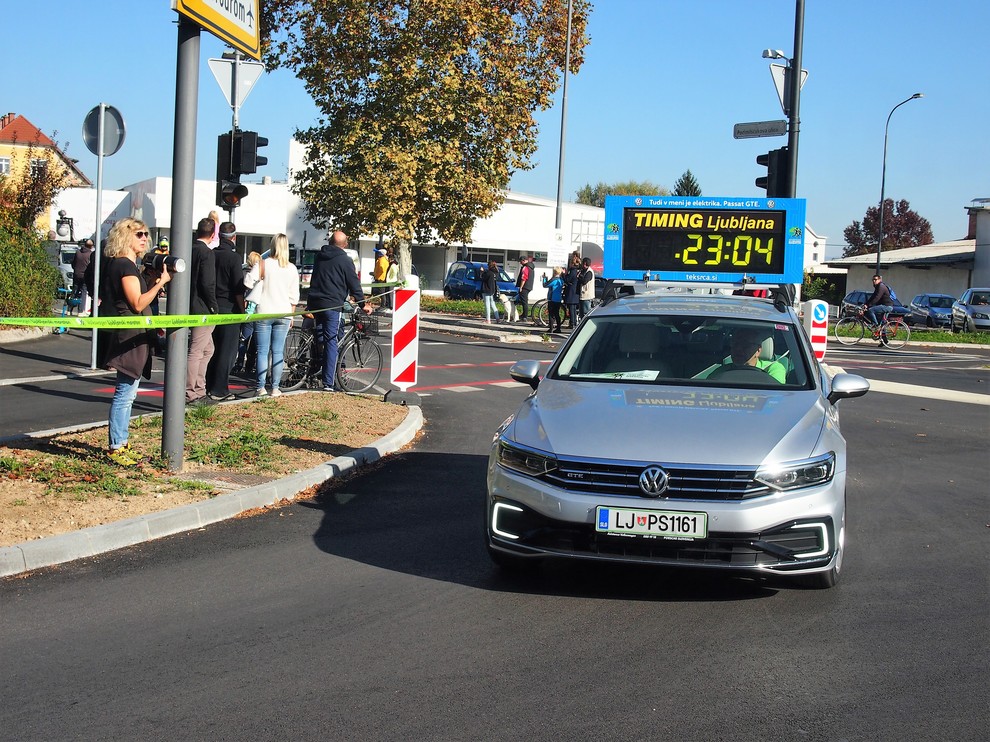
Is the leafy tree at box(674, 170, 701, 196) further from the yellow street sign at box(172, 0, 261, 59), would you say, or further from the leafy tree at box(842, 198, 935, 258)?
the yellow street sign at box(172, 0, 261, 59)

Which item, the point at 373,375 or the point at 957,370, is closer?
the point at 373,375

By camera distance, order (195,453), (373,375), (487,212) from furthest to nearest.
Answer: (487,212) < (373,375) < (195,453)

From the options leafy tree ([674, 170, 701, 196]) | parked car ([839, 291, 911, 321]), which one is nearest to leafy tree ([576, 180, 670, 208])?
leafy tree ([674, 170, 701, 196])

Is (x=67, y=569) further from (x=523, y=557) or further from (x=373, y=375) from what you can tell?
(x=373, y=375)

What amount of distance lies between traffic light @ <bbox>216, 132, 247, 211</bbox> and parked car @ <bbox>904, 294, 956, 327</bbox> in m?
34.8

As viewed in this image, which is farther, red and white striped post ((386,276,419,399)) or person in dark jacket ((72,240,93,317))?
person in dark jacket ((72,240,93,317))

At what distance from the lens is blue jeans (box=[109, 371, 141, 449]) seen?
8039mm

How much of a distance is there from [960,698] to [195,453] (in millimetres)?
6147

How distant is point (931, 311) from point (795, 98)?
92.4 feet

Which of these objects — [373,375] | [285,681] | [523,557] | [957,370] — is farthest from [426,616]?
[957,370]

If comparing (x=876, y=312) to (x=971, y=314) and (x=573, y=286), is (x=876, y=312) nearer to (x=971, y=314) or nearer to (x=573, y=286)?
(x=573, y=286)

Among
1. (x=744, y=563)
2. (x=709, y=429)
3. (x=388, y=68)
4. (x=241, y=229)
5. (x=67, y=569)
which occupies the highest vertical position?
(x=388, y=68)

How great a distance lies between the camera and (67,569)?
5.97 metres

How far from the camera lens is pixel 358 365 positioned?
45.3 ft
